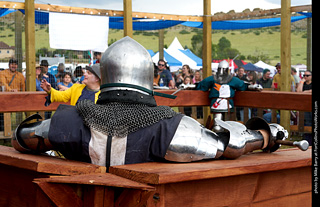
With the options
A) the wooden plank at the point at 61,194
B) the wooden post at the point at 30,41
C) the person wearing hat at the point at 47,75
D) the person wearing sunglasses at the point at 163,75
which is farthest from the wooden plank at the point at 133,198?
the person wearing sunglasses at the point at 163,75

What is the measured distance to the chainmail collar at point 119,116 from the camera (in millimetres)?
2781

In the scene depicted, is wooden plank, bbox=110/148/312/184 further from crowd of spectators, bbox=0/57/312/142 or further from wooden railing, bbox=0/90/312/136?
wooden railing, bbox=0/90/312/136

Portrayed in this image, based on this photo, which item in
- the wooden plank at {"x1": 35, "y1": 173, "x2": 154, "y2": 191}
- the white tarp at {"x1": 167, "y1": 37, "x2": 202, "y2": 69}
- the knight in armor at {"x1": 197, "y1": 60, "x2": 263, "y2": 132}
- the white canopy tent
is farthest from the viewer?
the white tarp at {"x1": 167, "y1": 37, "x2": 202, "y2": 69}

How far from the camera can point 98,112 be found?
2.84 m

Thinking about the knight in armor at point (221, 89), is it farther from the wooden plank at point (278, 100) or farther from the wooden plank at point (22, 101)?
the wooden plank at point (22, 101)

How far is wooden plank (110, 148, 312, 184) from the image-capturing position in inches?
92.7

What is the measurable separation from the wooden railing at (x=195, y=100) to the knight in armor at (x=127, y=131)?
3586 millimetres

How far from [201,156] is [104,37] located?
6.33 m

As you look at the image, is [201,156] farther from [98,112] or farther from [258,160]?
[98,112]

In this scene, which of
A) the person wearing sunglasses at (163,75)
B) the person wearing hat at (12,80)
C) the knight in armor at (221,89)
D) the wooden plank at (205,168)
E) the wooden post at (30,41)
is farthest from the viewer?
the person wearing sunglasses at (163,75)

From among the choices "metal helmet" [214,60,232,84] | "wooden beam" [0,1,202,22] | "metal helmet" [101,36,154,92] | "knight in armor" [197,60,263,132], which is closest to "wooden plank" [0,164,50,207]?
"metal helmet" [101,36,154,92]
